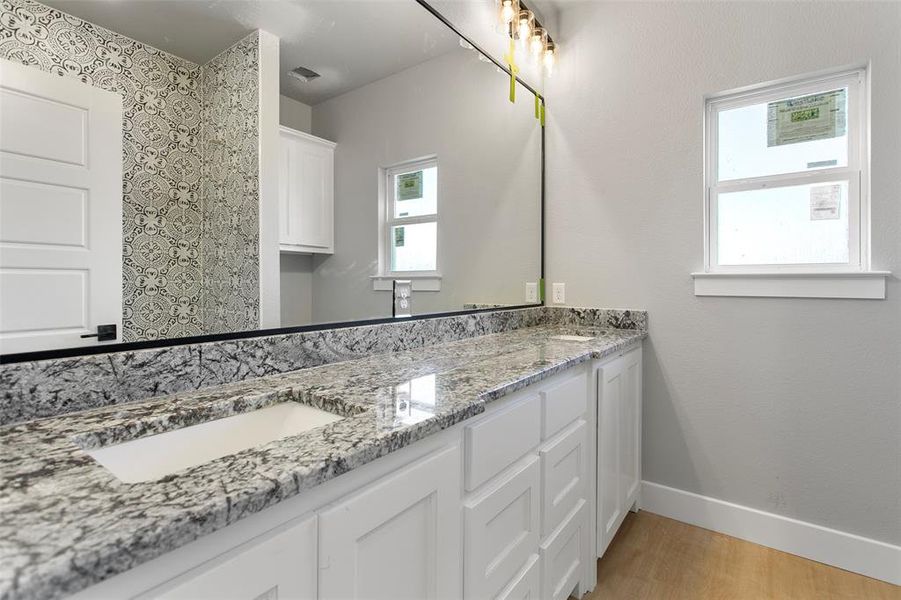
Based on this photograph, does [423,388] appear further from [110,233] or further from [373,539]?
[110,233]

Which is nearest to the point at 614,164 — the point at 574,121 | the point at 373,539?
the point at 574,121

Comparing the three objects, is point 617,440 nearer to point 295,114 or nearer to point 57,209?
point 295,114

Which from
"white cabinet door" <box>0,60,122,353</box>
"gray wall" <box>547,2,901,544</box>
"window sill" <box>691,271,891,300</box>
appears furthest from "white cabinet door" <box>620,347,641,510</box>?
"white cabinet door" <box>0,60,122,353</box>

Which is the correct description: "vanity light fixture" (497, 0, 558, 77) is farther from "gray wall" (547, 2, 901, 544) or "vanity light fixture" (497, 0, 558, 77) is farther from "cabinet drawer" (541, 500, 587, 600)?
"cabinet drawer" (541, 500, 587, 600)

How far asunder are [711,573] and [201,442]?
1931 millimetres

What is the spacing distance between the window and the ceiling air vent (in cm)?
40

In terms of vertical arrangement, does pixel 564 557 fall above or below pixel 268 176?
below

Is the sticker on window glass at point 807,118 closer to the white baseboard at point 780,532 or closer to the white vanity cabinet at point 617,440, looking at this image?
the white vanity cabinet at point 617,440

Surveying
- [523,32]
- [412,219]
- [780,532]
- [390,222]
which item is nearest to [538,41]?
[523,32]

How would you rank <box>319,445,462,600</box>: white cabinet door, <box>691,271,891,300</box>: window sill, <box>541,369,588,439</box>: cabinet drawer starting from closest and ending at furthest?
<box>319,445,462,600</box>: white cabinet door
<box>541,369,588,439</box>: cabinet drawer
<box>691,271,891,300</box>: window sill

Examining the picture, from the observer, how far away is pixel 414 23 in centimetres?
165

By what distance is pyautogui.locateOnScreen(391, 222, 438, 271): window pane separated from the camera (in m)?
1.58

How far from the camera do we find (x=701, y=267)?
2.08m

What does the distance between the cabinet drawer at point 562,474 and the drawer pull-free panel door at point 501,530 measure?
51mm
